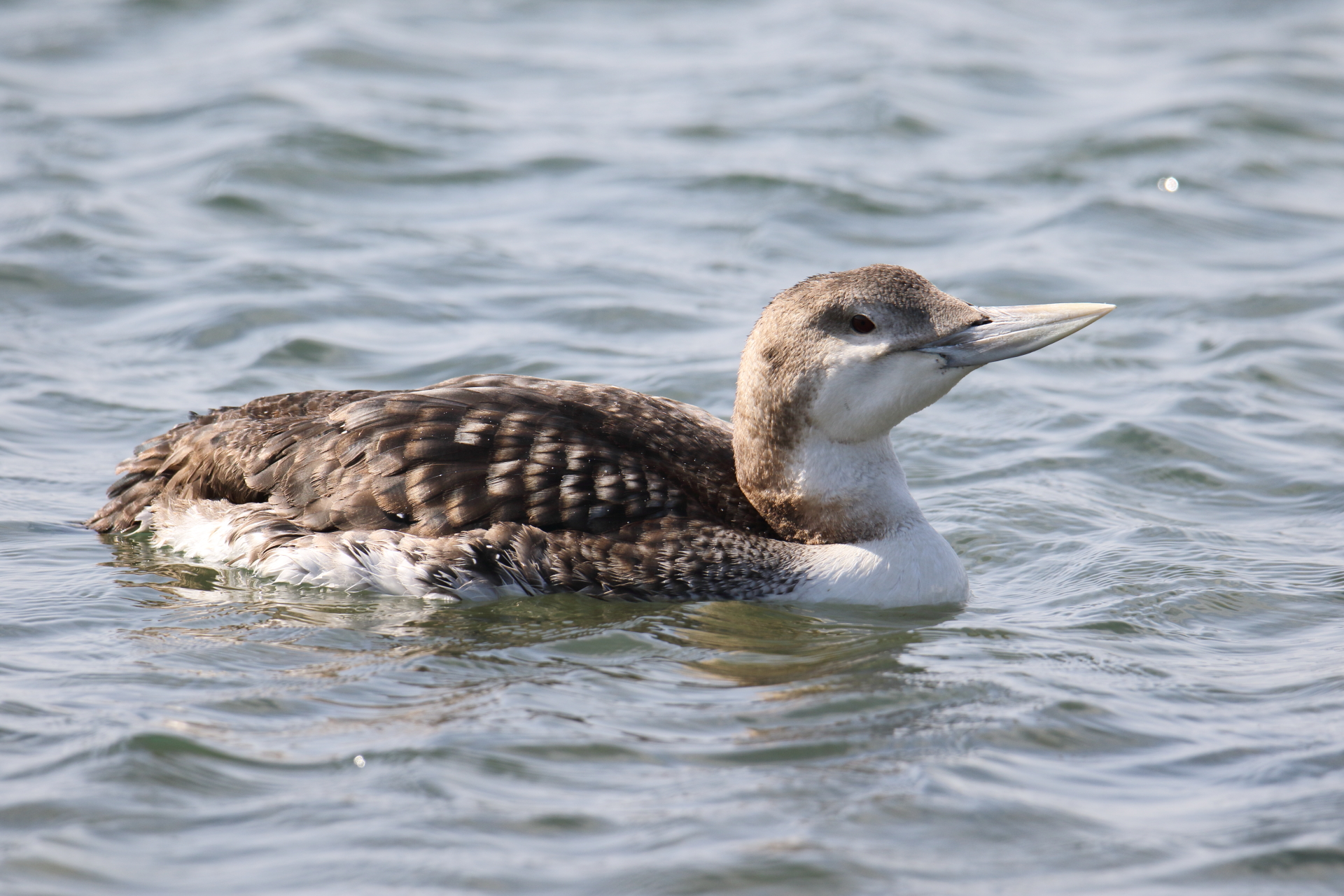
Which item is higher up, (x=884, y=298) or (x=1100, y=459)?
(x=884, y=298)

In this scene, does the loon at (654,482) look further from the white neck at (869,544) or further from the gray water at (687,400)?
the gray water at (687,400)

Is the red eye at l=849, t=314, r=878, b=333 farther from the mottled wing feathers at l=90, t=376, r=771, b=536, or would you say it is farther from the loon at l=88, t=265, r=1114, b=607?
the mottled wing feathers at l=90, t=376, r=771, b=536

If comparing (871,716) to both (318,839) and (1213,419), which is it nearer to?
(318,839)

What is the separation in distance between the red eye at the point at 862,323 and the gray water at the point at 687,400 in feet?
3.29

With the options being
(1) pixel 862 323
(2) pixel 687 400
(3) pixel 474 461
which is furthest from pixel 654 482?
(2) pixel 687 400

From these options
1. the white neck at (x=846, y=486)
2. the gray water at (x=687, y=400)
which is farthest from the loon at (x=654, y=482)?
the gray water at (x=687, y=400)

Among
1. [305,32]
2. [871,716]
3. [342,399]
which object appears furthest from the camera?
[305,32]

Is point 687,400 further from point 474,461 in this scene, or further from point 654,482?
point 474,461

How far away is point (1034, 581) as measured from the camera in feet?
20.5

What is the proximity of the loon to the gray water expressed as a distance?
15cm

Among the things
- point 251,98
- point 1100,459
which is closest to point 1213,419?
point 1100,459

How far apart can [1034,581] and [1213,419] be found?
2205 millimetres

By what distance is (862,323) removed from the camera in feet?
18.4

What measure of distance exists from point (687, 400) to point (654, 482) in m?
2.53
